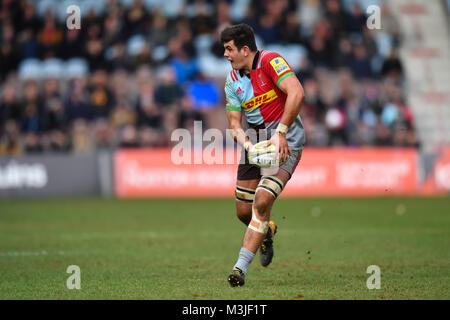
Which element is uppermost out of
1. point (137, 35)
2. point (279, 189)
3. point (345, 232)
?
point (137, 35)

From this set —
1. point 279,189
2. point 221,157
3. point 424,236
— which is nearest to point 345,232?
point 424,236

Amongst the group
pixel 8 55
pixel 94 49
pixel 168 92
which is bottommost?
pixel 168 92

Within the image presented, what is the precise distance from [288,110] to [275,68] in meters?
0.50

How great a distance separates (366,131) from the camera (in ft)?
72.6

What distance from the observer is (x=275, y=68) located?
7809mm

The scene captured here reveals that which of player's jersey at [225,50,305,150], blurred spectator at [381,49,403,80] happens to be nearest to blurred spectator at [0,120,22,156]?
blurred spectator at [381,49,403,80]

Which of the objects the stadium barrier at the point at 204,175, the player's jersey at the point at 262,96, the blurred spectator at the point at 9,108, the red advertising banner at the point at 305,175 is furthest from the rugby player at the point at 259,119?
the blurred spectator at the point at 9,108

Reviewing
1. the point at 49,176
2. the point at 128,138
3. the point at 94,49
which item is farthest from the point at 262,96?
the point at 94,49

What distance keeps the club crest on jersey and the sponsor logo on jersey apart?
327mm

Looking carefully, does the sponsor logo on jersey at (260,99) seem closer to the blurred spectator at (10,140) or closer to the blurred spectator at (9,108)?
the blurred spectator at (10,140)

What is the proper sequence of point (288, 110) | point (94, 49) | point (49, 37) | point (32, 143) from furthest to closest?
point (49, 37) → point (94, 49) → point (32, 143) → point (288, 110)

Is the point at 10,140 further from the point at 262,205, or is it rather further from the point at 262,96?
the point at 262,205

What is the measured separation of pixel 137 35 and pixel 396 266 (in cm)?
1581

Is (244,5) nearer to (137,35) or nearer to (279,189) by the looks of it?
(137,35)
